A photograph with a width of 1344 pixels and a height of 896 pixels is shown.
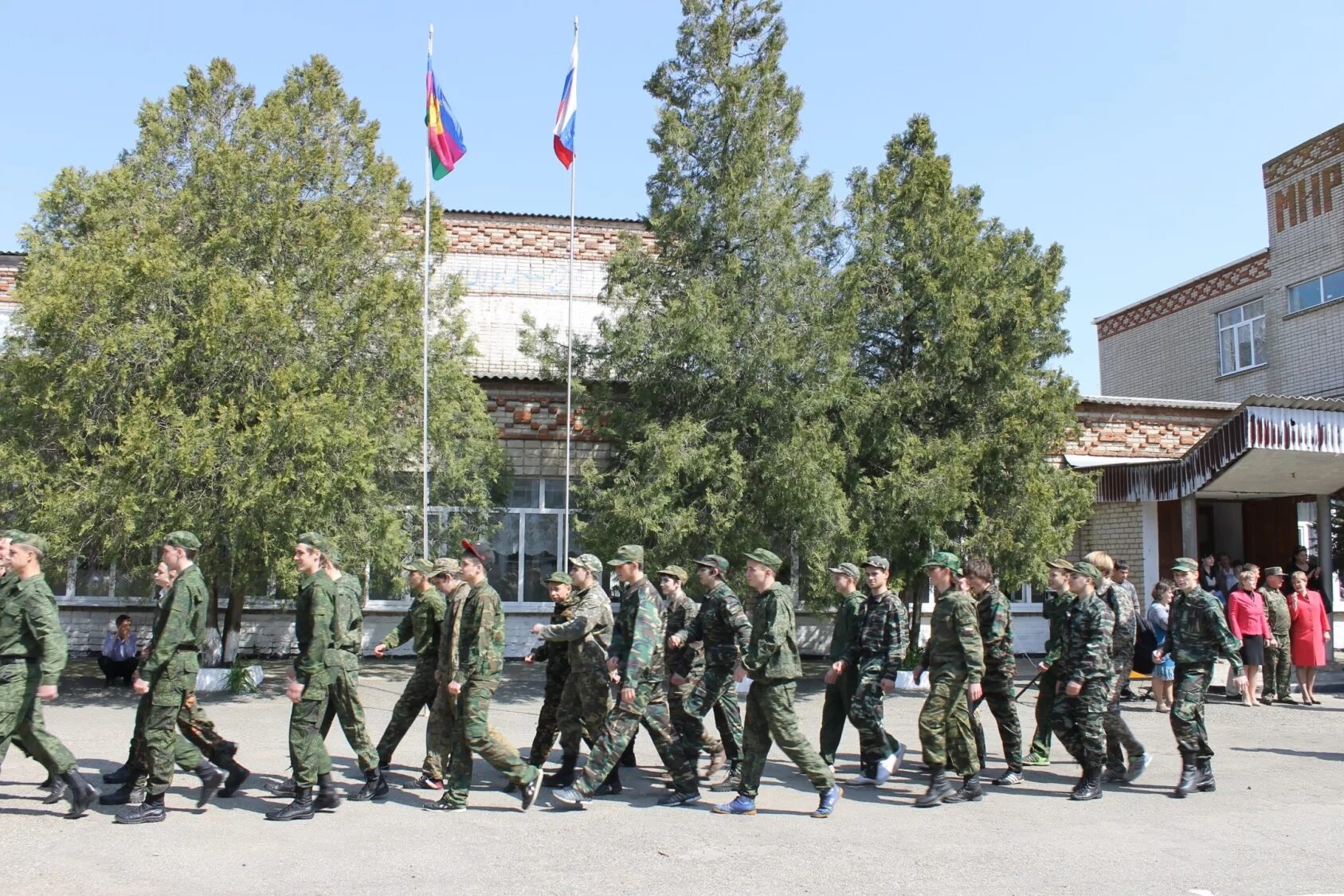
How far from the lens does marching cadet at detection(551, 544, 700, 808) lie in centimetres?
704

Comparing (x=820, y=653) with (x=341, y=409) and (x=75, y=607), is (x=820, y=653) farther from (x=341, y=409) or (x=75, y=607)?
(x=75, y=607)

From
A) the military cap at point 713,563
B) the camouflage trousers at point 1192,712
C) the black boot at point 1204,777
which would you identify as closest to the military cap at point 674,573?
the military cap at point 713,563

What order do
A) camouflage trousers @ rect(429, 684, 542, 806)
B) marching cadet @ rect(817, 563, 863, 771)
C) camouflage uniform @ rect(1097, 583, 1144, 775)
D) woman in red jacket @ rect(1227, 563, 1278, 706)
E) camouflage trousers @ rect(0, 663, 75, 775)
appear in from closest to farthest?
1. camouflage trousers @ rect(0, 663, 75, 775)
2. camouflage trousers @ rect(429, 684, 542, 806)
3. camouflage uniform @ rect(1097, 583, 1144, 775)
4. marching cadet @ rect(817, 563, 863, 771)
5. woman in red jacket @ rect(1227, 563, 1278, 706)

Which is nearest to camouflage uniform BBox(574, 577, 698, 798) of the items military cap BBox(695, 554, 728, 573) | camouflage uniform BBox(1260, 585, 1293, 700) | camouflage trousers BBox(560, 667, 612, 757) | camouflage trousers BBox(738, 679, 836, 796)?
camouflage trousers BBox(560, 667, 612, 757)

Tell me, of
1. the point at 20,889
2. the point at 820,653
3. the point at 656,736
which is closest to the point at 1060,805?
the point at 656,736

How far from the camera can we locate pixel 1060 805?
726 cm

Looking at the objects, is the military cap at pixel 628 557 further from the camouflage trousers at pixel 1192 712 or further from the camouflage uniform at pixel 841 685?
the camouflage trousers at pixel 1192 712

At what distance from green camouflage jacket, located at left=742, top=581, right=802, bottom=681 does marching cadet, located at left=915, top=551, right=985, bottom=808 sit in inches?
42.3

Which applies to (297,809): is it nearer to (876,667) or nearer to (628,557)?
(628,557)

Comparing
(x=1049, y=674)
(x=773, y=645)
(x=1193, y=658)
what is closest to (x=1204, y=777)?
(x=1193, y=658)

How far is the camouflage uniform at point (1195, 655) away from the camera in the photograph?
756 cm

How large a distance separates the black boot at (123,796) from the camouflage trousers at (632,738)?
8.97ft

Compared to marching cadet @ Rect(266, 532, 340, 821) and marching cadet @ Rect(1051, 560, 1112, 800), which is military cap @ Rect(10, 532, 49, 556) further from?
marching cadet @ Rect(1051, 560, 1112, 800)

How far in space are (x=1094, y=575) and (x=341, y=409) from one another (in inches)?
302
